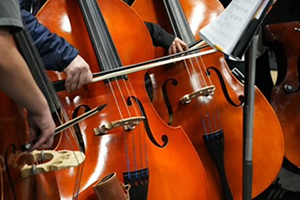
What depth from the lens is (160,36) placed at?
1377mm

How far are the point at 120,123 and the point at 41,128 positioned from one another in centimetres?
34

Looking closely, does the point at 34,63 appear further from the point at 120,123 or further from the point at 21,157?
the point at 120,123

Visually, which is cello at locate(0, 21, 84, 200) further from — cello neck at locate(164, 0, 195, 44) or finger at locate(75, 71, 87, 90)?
cello neck at locate(164, 0, 195, 44)

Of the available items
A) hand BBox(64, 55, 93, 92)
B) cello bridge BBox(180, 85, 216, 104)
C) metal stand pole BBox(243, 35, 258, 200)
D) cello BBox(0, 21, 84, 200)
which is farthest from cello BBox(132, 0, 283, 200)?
cello BBox(0, 21, 84, 200)

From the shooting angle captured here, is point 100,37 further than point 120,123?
Yes

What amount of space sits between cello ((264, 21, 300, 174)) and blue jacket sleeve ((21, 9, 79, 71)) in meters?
0.88

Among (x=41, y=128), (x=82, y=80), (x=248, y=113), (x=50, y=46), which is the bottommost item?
(x=248, y=113)

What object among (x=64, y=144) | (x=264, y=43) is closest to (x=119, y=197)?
(x=64, y=144)

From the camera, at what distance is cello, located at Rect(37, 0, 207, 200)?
102 centimetres

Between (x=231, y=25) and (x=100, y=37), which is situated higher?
(x=100, y=37)

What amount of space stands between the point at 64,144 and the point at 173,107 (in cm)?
45

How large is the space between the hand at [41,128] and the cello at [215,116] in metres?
0.60

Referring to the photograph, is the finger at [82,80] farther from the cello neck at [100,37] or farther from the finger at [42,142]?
the finger at [42,142]

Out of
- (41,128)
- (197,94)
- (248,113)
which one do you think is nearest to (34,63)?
(41,128)
